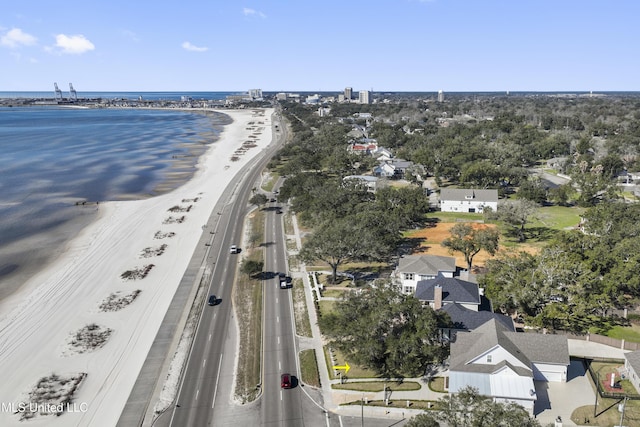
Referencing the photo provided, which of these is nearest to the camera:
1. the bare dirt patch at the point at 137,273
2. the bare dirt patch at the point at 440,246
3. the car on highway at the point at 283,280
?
the car on highway at the point at 283,280

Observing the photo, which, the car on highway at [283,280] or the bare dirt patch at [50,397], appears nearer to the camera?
the bare dirt patch at [50,397]

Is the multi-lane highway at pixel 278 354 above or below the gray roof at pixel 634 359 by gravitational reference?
below

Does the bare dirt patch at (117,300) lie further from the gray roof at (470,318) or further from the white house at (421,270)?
the gray roof at (470,318)

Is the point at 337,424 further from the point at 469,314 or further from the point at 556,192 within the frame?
the point at 556,192

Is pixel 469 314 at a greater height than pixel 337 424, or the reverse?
pixel 469 314

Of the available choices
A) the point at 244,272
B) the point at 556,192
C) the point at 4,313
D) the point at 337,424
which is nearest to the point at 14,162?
the point at 4,313

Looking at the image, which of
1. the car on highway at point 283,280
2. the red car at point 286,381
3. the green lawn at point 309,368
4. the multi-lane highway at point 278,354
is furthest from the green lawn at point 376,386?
the car on highway at point 283,280
